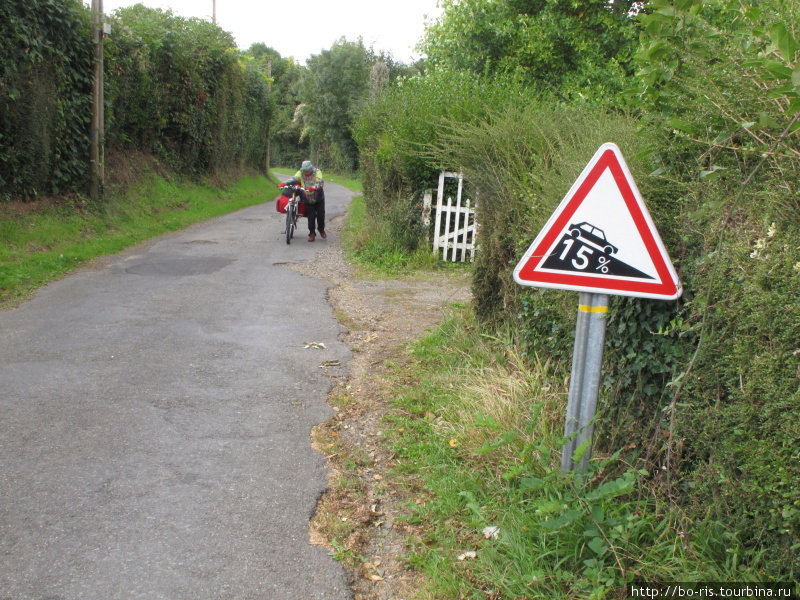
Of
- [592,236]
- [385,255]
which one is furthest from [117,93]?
[592,236]

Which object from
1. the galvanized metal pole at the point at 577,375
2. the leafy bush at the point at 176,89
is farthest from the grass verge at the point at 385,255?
the galvanized metal pole at the point at 577,375

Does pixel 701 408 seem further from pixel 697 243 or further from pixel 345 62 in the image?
pixel 345 62

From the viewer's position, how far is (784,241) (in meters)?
2.62

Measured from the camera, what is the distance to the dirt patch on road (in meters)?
3.55

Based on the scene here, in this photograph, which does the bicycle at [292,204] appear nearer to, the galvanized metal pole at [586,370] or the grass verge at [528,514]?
the grass verge at [528,514]

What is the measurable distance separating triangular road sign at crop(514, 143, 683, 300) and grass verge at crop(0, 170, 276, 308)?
24.4 ft

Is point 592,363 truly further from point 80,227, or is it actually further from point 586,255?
point 80,227

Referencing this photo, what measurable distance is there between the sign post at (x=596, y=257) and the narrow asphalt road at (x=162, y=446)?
159 cm

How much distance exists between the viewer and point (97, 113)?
14.5m

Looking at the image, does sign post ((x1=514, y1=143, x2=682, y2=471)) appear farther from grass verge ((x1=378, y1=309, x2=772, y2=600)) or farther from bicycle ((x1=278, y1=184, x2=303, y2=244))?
bicycle ((x1=278, y1=184, x2=303, y2=244))

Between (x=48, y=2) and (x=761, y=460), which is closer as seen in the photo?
(x=761, y=460)

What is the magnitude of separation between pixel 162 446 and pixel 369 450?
4.57 feet

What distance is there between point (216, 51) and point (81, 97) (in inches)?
379

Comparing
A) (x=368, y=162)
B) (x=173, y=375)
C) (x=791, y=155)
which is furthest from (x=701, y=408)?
(x=368, y=162)
